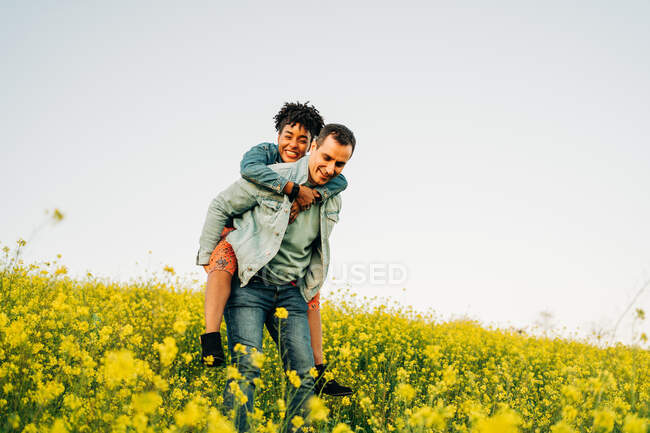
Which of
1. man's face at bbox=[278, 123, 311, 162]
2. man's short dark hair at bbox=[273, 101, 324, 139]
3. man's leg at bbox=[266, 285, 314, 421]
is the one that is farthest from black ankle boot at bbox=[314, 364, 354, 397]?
man's short dark hair at bbox=[273, 101, 324, 139]

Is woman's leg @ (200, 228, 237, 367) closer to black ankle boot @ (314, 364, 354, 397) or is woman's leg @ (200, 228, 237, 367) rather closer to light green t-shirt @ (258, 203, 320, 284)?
light green t-shirt @ (258, 203, 320, 284)

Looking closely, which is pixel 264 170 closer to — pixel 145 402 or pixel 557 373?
pixel 145 402

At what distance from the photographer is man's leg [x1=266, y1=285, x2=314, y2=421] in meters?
2.79

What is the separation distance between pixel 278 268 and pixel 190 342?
274cm

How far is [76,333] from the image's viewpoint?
12.6 feet

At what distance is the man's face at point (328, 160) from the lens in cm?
291

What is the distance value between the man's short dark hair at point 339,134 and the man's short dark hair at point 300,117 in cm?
121

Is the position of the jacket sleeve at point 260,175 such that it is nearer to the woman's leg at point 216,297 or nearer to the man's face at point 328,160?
the man's face at point 328,160

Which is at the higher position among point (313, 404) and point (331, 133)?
point (331, 133)

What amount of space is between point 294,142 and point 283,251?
56.3 inches

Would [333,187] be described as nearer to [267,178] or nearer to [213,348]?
[267,178]

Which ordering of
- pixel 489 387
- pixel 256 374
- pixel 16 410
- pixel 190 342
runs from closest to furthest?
1. pixel 16 410
2. pixel 256 374
3. pixel 489 387
4. pixel 190 342

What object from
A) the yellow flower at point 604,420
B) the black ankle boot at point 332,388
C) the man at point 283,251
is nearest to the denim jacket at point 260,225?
the man at point 283,251

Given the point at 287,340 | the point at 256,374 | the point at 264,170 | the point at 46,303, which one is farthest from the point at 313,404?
the point at 46,303
